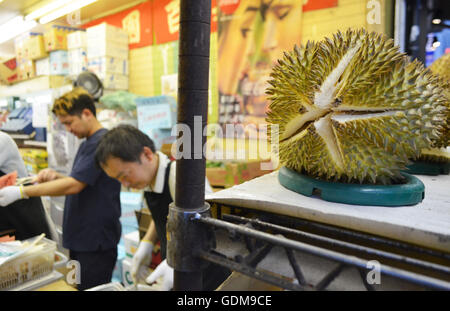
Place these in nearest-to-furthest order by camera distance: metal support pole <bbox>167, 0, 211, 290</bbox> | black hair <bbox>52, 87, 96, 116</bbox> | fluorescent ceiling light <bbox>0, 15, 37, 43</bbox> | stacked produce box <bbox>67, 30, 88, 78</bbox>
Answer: metal support pole <bbox>167, 0, 211, 290</bbox>
black hair <bbox>52, 87, 96, 116</bbox>
stacked produce box <bbox>67, 30, 88, 78</bbox>
fluorescent ceiling light <bbox>0, 15, 37, 43</bbox>

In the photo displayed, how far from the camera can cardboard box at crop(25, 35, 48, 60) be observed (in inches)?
197

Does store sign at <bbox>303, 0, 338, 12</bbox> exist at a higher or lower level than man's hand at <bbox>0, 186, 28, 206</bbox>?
higher

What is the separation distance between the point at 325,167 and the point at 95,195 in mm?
2133

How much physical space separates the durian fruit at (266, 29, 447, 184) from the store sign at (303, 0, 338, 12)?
8.20ft

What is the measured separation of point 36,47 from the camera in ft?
16.6

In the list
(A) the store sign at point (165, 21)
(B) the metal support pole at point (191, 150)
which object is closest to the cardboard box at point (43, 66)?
(A) the store sign at point (165, 21)

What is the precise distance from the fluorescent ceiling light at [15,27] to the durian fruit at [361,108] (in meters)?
6.17

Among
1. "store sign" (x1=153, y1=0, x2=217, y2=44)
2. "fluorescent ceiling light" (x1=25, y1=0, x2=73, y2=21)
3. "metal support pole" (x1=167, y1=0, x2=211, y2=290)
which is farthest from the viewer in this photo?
"fluorescent ceiling light" (x1=25, y1=0, x2=73, y2=21)

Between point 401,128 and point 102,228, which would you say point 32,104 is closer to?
point 102,228

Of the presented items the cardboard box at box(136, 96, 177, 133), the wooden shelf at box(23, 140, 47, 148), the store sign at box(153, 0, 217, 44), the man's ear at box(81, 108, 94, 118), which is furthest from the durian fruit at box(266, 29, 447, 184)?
the wooden shelf at box(23, 140, 47, 148)

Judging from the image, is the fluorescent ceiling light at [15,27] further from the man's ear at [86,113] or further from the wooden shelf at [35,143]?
the man's ear at [86,113]

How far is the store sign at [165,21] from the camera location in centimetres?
416

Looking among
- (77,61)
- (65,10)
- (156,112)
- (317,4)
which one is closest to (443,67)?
(317,4)

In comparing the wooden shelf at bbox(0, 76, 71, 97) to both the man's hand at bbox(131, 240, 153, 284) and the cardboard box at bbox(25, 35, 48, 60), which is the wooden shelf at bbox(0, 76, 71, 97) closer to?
the cardboard box at bbox(25, 35, 48, 60)
